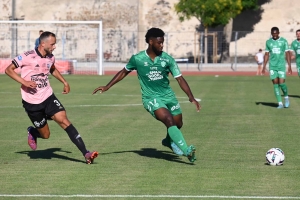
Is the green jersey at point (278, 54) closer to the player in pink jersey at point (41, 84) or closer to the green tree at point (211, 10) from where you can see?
the player in pink jersey at point (41, 84)

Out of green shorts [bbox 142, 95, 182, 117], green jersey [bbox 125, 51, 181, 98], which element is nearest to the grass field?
green shorts [bbox 142, 95, 182, 117]

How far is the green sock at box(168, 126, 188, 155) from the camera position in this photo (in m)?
11.0

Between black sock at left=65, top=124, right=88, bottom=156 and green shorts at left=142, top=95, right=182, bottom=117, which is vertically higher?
green shorts at left=142, top=95, right=182, bottom=117

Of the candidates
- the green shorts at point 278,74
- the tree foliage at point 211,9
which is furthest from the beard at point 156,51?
the tree foliage at point 211,9

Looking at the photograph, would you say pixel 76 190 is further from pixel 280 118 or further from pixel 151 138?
pixel 280 118

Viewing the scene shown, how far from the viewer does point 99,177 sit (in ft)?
33.3

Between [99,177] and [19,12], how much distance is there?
2016 inches

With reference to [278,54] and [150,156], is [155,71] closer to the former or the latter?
[150,156]

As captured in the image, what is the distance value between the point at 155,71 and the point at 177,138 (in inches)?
42.6

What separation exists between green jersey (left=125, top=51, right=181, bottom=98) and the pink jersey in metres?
1.35

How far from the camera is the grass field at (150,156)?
365 inches

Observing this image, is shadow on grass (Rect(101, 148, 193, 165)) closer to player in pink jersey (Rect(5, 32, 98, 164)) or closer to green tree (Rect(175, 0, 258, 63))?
player in pink jersey (Rect(5, 32, 98, 164))

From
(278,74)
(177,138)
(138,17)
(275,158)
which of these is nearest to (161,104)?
(177,138)

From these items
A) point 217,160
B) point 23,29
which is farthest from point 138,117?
point 23,29
